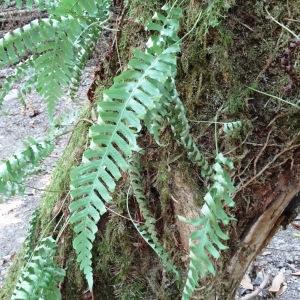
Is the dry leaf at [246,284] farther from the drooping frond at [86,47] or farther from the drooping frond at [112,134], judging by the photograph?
the drooping frond at [112,134]

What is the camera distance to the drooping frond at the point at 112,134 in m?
0.89

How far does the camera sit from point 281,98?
115cm

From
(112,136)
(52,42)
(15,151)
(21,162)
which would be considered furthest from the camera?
(15,151)

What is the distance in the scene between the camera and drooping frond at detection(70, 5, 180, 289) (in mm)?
893

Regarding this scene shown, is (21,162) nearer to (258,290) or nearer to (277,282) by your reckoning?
(258,290)

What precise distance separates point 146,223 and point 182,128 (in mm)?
279

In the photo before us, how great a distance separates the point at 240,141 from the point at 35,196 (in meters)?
2.38

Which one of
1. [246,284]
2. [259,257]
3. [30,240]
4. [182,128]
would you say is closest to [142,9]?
[182,128]

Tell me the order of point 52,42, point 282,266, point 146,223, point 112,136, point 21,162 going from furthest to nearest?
point 282,266 → point 146,223 → point 21,162 → point 52,42 → point 112,136

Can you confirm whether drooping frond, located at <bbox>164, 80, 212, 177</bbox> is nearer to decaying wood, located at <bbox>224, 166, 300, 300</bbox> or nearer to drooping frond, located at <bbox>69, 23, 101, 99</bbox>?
decaying wood, located at <bbox>224, 166, 300, 300</bbox>

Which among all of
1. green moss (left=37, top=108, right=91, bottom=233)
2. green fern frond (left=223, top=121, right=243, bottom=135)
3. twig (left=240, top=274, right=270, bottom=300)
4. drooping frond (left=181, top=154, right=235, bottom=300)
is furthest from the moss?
twig (left=240, top=274, right=270, bottom=300)

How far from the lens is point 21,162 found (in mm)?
1172

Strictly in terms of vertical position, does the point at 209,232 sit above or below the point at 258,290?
above

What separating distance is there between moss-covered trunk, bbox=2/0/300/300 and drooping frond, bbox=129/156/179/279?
4 centimetres
